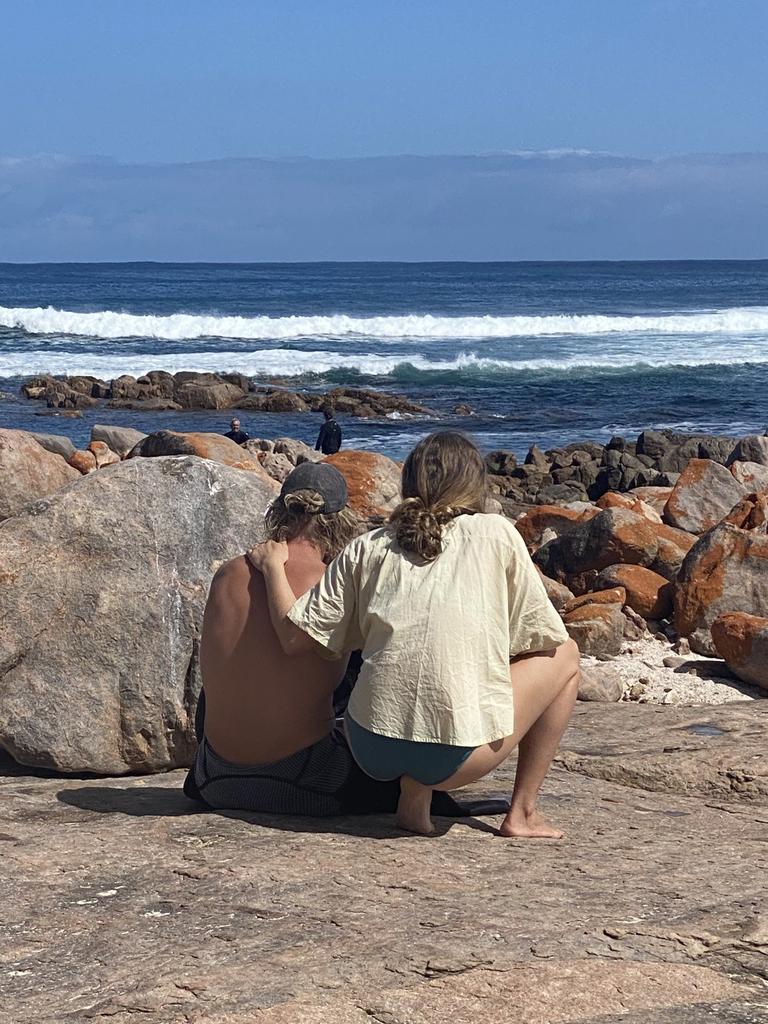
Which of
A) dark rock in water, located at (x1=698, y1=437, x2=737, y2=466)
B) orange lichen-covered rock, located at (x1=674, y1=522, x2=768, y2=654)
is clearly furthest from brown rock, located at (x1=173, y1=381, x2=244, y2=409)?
orange lichen-covered rock, located at (x1=674, y1=522, x2=768, y2=654)

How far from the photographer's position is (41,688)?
4.93m

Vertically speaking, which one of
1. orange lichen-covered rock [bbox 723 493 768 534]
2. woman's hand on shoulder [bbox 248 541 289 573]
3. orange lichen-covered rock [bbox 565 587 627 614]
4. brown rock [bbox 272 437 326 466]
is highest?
woman's hand on shoulder [bbox 248 541 289 573]

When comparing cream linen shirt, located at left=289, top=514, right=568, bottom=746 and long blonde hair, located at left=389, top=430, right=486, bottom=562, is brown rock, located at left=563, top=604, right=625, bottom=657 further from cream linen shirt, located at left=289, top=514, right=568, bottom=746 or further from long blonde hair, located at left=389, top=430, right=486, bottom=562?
long blonde hair, located at left=389, top=430, right=486, bottom=562

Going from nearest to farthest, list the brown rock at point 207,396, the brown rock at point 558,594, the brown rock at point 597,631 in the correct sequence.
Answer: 1. the brown rock at point 597,631
2. the brown rock at point 558,594
3. the brown rock at point 207,396

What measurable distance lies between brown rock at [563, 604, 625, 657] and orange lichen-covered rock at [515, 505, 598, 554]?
3.39 metres

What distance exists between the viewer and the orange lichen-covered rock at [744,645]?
21.9ft

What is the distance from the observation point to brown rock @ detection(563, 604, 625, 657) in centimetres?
732

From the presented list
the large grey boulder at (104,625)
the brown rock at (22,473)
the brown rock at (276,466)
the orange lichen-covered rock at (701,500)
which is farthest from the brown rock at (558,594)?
the brown rock at (276,466)

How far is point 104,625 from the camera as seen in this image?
4930 millimetres

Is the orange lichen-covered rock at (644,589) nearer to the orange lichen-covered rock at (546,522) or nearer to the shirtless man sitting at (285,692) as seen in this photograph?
the orange lichen-covered rock at (546,522)

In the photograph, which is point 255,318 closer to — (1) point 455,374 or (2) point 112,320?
(2) point 112,320

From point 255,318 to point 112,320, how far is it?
550cm

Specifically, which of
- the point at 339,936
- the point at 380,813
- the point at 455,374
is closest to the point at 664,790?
the point at 380,813

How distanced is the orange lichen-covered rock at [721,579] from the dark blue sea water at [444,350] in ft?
45.9
